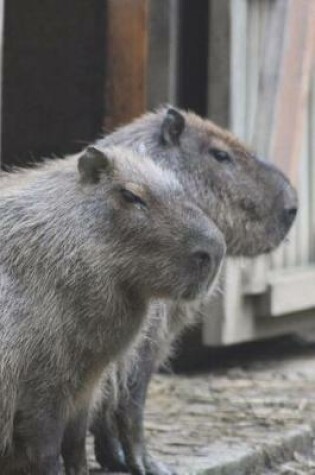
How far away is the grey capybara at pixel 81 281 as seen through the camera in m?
4.41

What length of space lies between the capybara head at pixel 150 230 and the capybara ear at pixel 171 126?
77cm

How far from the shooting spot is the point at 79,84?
7.88 m

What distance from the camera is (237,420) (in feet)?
21.7

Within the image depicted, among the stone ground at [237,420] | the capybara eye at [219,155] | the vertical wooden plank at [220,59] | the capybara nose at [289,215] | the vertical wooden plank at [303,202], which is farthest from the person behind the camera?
the vertical wooden plank at [303,202]

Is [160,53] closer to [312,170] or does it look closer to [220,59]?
[220,59]

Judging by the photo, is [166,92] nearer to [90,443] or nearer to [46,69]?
[46,69]

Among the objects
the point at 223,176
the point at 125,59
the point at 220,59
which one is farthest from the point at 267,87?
the point at 223,176

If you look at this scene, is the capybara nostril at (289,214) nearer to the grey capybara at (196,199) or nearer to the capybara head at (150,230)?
the grey capybara at (196,199)

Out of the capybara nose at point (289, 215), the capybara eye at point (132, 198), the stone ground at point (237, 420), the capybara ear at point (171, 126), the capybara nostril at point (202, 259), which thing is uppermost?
the capybara ear at point (171, 126)

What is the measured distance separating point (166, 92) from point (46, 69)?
71cm

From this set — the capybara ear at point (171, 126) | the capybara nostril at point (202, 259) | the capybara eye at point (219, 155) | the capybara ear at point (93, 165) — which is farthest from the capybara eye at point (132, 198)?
the capybara eye at point (219, 155)

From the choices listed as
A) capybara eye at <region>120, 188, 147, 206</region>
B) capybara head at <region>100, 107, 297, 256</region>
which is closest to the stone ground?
capybara head at <region>100, 107, 297, 256</region>

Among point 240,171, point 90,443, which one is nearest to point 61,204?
point 240,171

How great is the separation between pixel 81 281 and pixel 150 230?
276mm
